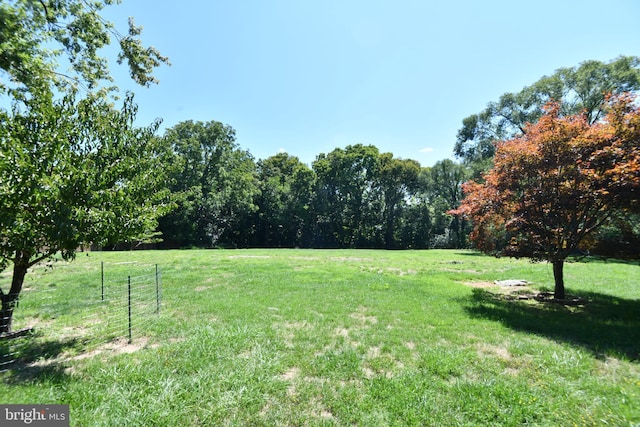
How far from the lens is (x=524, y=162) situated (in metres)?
7.23

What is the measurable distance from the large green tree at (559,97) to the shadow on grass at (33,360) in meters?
19.3

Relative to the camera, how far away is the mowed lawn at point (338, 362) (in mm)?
2936

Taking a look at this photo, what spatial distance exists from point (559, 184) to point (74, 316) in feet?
38.0

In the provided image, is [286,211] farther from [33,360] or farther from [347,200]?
[33,360]

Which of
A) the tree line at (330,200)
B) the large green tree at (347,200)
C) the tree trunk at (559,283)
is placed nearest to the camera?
the tree trunk at (559,283)

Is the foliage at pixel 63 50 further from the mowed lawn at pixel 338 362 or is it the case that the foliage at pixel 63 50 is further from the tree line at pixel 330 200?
the tree line at pixel 330 200

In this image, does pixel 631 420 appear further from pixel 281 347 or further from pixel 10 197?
pixel 10 197

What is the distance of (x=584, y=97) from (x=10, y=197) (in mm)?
30522

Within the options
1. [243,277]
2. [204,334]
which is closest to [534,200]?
[204,334]

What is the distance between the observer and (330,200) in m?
39.4

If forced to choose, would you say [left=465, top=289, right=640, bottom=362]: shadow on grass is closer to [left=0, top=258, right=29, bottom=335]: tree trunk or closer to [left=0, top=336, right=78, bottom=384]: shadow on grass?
[left=0, top=336, right=78, bottom=384]: shadow on grass

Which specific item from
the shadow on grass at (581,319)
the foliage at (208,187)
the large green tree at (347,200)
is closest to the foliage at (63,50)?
the shadow on grass at (581,319)

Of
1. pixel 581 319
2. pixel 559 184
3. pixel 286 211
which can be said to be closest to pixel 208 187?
pixel 286 211

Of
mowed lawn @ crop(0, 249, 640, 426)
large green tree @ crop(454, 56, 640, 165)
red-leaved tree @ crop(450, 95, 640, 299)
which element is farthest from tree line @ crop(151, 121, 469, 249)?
red-leaved tree @ crop(450, 95, 640, 299)
